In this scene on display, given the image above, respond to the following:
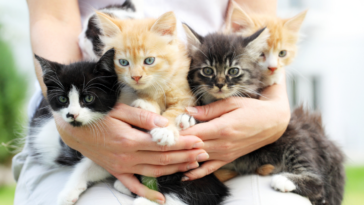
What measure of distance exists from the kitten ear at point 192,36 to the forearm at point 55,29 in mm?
664

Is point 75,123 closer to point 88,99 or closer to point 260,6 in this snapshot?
point 88,99

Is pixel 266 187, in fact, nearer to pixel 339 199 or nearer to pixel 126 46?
pixel 339 199

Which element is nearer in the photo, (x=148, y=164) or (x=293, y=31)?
(x=148, y=164)

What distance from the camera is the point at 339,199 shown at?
1.50 m

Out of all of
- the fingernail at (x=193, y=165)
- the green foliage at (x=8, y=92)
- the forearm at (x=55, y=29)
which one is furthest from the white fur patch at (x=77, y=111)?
the green foliage at (x=8, y=92)

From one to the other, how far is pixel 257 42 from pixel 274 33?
Result: 0.21m

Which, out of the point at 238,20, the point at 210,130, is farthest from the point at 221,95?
the point at 238,20

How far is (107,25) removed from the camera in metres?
1.29

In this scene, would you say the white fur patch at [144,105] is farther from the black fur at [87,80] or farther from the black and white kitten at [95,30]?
the black and white kitten at [95,30]

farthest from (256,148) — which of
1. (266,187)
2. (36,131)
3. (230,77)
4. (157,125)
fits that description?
(36,131)

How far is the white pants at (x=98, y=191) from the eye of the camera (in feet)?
3.79

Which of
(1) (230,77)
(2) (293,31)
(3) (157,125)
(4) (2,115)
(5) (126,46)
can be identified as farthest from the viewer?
(4) (2,115)

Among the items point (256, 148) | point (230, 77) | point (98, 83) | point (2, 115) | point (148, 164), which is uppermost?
point (2, 115)

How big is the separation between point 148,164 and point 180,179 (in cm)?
17
